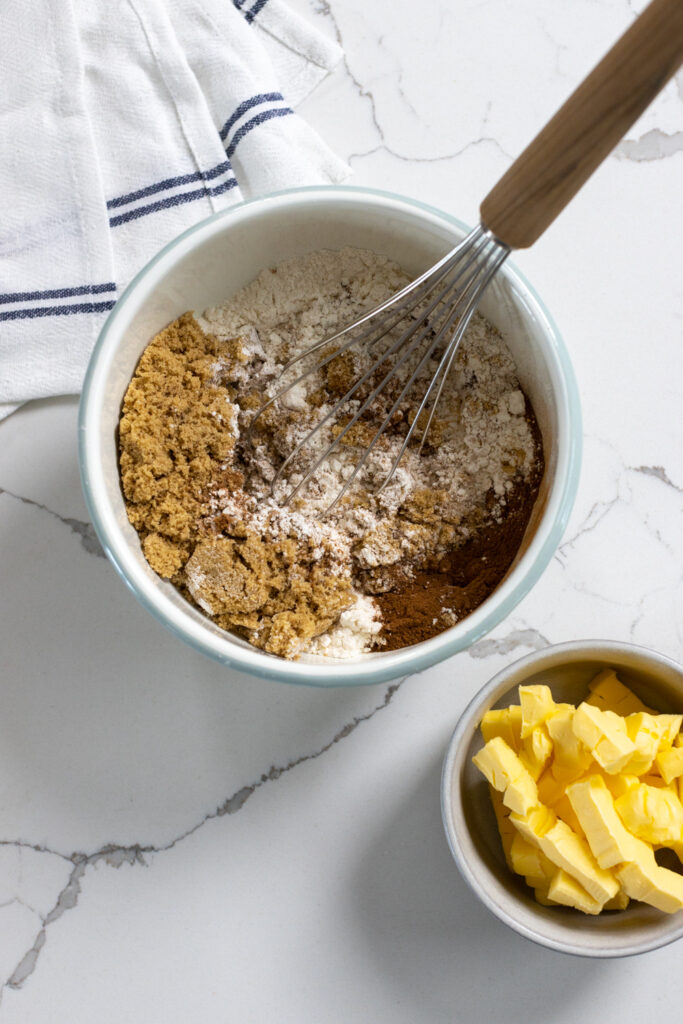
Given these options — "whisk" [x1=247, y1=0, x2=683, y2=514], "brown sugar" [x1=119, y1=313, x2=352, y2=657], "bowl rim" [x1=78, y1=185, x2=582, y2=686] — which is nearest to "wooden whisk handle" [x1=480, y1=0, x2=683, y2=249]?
"whisk" [x1=247, y1=0, x2=683, y2=514]

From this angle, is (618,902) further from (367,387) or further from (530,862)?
(367,387)

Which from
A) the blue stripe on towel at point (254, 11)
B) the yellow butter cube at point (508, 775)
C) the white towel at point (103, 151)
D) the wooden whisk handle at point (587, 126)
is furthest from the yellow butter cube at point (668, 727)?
the blue stripe on towel at point (254, 11)

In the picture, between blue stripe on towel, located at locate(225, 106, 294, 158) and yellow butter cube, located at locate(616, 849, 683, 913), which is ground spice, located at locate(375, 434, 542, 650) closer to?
yellow butter cube, located at locate(616, 849, 683, 913)

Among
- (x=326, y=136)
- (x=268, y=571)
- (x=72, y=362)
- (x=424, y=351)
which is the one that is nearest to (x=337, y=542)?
(x=268, y=571)

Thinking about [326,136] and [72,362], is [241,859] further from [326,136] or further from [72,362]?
[326,136]

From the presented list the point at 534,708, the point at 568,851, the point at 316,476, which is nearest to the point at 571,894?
the point at 568,851

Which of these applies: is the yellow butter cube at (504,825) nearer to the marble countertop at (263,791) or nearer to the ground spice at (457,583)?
the marble countertop at (263,791)
